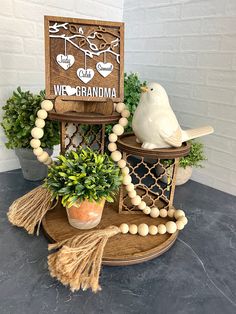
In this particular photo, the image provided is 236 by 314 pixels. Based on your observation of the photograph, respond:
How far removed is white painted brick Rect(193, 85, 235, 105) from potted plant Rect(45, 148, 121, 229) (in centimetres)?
50

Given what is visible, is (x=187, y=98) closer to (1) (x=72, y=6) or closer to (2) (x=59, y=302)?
(1) (x=72, y=6)

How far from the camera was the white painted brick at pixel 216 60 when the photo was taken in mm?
926

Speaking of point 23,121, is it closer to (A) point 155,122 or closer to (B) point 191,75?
(A) point 155,122

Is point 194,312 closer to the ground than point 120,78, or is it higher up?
closer to the ground

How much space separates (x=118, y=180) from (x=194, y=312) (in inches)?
12.2

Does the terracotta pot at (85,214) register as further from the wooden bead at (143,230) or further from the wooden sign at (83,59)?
the wooden sign at (83,59)

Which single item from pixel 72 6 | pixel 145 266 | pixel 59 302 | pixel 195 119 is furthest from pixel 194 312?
pixel 72 6

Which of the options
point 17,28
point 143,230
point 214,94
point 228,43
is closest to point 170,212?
point 143,230

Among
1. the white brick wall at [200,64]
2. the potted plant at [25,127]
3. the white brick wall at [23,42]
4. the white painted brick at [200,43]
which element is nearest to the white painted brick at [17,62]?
the white brick wall at [23,42]

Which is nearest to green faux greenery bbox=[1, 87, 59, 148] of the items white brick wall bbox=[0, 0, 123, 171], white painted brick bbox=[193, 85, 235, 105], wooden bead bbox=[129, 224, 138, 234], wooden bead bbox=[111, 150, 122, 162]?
white brick wall bbox=[0, 0, 123, 171]

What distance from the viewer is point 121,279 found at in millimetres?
578

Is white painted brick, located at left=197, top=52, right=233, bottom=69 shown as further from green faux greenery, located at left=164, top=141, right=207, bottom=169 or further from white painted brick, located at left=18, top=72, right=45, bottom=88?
white painted brick, located at left=18, top=72, right=45, bottom=88

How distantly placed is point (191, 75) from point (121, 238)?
2.19 ft

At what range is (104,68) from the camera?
0.74 meters
